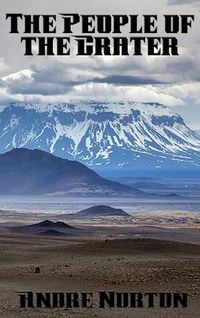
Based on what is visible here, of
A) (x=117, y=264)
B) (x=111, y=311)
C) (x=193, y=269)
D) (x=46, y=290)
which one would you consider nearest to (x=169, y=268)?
(x=193, y=269)

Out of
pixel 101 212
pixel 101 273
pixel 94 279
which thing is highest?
pixel 101 212

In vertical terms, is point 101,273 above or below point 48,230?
below

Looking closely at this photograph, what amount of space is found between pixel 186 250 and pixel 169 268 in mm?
11676

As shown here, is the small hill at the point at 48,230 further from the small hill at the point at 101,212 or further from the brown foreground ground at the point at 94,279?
the small hill at the point at 101,212

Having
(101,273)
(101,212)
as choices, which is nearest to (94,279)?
(101,273)

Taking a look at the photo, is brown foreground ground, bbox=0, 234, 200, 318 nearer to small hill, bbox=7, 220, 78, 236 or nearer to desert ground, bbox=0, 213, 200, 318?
desert ground, bbox=0, 213, 200, 318

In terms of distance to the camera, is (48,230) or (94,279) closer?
(94,279)

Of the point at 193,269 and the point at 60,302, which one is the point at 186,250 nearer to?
the point at 193,269

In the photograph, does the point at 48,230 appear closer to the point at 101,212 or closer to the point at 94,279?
the point at 94,279

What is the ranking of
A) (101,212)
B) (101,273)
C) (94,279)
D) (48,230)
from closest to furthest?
(94,279), (101,273), (48,230), (101,212)

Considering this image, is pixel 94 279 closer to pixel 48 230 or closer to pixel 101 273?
pixel 101 273

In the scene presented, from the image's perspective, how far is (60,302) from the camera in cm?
2258

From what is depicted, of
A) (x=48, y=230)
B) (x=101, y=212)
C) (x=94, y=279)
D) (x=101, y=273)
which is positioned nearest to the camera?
(x=94, y=279)

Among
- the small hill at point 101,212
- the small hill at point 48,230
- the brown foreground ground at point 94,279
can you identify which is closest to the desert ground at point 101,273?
the brown foreground ground at point 94,279
